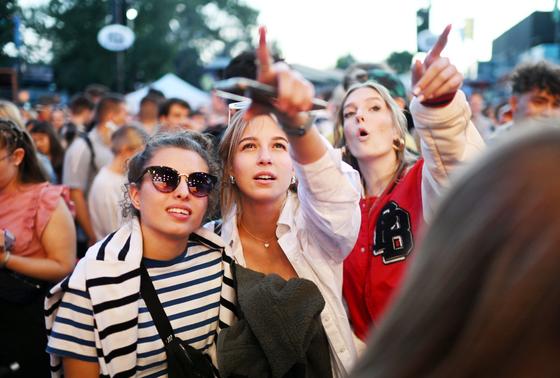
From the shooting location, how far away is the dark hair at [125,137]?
5237 millimetres

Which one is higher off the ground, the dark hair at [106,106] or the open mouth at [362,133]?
the dark hair at [106,106]

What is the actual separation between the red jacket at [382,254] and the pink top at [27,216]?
5.97 ft

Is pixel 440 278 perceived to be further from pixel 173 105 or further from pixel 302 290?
pixel 173 105

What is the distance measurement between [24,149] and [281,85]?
8.37 ft

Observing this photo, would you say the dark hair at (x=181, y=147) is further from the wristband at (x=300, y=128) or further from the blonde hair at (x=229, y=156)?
the wristband at (x=300, y=128)

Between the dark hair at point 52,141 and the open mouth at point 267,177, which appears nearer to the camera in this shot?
the open mouth at point 267,177

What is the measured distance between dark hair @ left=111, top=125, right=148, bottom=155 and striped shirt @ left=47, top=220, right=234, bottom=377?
2.77 metres

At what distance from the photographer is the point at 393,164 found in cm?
317

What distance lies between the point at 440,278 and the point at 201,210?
1.82 meters

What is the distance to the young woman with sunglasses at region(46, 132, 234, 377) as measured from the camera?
7.59 feet

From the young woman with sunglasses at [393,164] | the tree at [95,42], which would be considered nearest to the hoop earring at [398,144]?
the young woman with sunglasses at [393,164]

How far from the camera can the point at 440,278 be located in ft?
3.01

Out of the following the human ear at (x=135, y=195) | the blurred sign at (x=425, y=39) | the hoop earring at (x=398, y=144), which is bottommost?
the human ear at (x=135, y=195)

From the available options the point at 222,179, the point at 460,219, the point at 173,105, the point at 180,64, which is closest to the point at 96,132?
the point at 173,105
